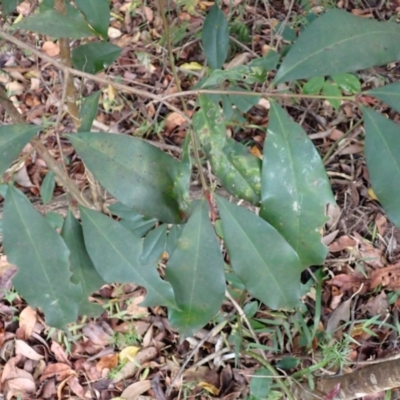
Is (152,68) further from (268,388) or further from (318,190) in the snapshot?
(318,190)

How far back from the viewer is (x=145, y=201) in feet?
1.98

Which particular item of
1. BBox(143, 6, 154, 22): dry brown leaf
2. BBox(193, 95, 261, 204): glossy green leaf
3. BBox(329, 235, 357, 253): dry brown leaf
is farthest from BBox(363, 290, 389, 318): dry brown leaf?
BBox(143, 6, 154, 22): dry brown leaf

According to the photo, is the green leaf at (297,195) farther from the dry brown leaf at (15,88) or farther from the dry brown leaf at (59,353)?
the dry brown leaf at (15,88)

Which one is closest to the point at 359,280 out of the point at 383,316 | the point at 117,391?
the point at 383,316

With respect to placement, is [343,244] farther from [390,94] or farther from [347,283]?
[390,94]

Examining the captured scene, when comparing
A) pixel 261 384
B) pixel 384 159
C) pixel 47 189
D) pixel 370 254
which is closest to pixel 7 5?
pixel 47 189

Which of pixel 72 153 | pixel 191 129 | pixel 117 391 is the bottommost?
pixel 117 391

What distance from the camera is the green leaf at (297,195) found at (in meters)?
0.58

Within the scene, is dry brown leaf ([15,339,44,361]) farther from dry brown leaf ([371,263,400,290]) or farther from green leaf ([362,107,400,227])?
green leaf ([362,107,400,227])

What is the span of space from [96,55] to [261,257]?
0.55 m

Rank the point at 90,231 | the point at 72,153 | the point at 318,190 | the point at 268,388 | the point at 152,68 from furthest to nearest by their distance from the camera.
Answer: the point at 152,68 < the point at 72,153 < the point at 268,388 < the point at 90,231 < the point at 318,190

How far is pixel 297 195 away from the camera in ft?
1.91

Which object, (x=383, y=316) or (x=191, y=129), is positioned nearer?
(x=191, y=129)

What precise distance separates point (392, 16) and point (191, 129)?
154 cm
